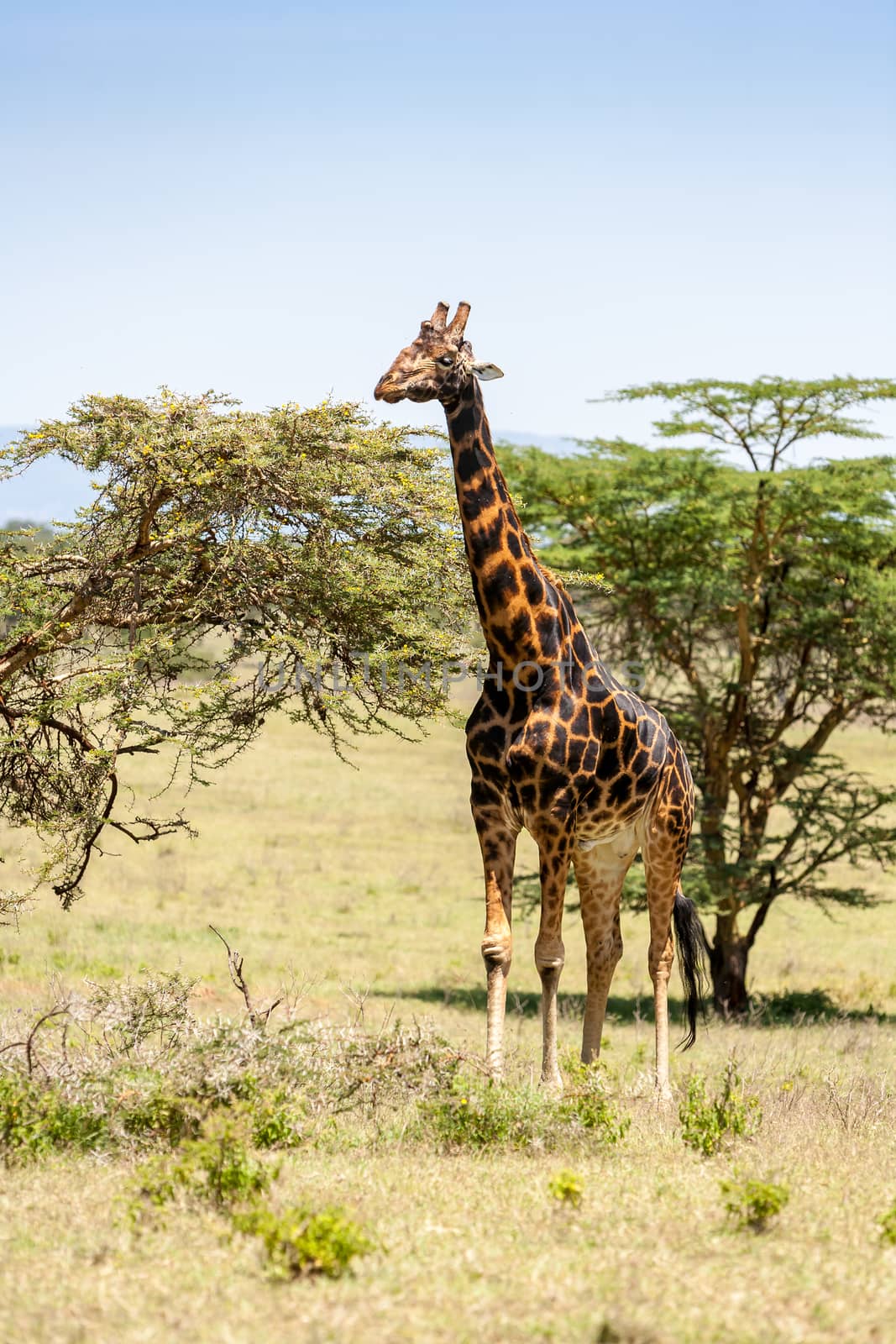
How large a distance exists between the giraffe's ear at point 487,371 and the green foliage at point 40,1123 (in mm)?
4763

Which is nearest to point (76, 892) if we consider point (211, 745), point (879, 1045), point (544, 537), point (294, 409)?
point (211, 745)

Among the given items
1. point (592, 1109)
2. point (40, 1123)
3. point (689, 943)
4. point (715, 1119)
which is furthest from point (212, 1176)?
point (689, 943)

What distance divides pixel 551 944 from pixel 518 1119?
4.05 ft

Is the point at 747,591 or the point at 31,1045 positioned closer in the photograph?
the point at 31,1045

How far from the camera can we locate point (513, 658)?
826cm

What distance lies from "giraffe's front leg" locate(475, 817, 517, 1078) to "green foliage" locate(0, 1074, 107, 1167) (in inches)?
88.6

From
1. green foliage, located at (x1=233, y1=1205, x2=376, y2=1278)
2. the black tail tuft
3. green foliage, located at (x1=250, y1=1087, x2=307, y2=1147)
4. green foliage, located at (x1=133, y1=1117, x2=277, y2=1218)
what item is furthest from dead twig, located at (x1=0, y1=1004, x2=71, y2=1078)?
the black tail tuft

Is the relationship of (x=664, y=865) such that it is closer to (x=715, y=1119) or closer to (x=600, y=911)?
(x=600, y=911)

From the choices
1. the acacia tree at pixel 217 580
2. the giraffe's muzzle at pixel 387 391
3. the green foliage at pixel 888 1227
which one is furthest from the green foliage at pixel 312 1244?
the giraffe's muzzle at pixel 387 391

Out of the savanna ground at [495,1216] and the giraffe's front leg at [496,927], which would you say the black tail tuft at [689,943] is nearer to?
the savanna ground at [495,1216]

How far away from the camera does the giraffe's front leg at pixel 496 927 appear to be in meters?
7.90

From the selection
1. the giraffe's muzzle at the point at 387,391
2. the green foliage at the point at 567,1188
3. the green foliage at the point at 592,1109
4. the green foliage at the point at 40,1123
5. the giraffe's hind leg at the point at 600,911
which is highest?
the giraffe's muzzle at the point at 387,391

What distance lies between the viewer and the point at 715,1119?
731 cm

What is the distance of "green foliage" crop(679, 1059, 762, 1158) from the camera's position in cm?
721
